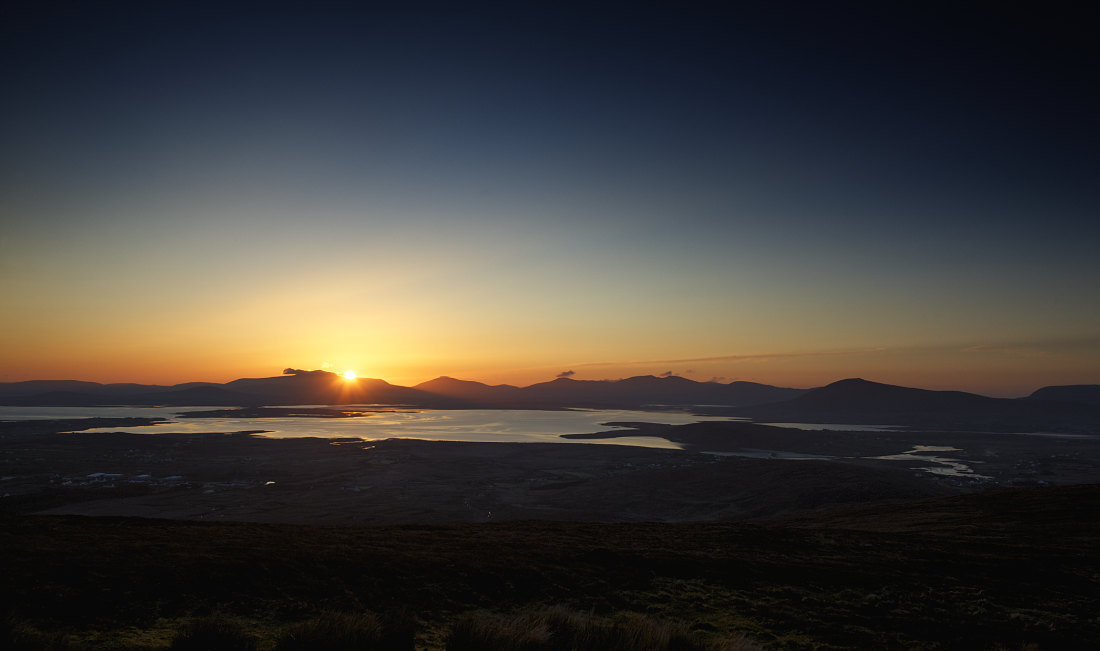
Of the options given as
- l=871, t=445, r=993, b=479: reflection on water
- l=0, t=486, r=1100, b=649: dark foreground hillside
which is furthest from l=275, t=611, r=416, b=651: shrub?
l=871, t=445, r=993, b=479: reflection on water

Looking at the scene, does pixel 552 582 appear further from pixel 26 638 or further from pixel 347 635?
pixel 26 638

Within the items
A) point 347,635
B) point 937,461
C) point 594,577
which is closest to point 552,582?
point 594,577

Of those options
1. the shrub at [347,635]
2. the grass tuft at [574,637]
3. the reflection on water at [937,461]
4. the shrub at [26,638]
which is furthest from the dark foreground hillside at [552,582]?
the reflection on water at [937,461]

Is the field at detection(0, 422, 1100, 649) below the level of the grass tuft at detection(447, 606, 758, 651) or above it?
below

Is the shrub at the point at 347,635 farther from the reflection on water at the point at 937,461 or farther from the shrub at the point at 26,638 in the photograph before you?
the reflection on water at the point at 937,461

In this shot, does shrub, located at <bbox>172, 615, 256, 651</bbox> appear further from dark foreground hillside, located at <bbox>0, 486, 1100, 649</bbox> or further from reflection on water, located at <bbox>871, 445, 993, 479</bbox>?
reflection on water, located at <bbox>871, 445, 993, 479</bbox>

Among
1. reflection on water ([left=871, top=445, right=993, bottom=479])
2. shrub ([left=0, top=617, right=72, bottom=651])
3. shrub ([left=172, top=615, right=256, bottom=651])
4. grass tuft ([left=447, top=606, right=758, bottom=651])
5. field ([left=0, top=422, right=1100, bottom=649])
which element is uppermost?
shrub ([left=0, top=617, right=72, bottom=651])

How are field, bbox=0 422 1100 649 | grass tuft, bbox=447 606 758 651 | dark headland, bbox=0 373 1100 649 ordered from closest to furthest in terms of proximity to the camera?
grass tuft, bbox=447 606 758 651 < dark headland, bbox=0 373 1100 649 < field, bbox=0 422 1100 649

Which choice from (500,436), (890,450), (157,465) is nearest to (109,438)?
(157,465)

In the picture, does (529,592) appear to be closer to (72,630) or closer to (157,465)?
(72,630)
